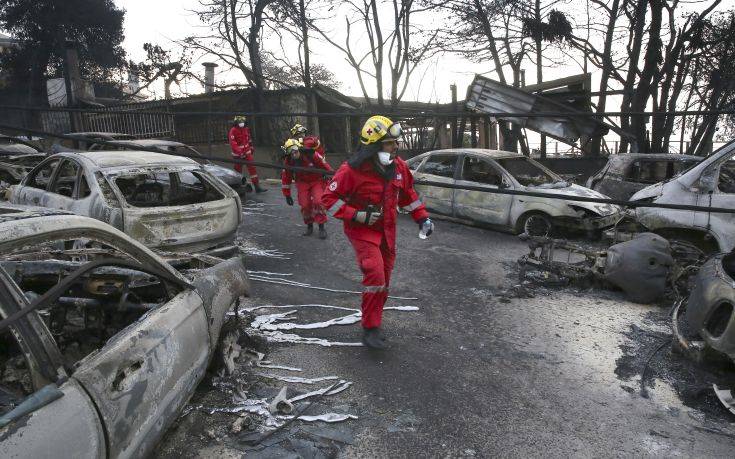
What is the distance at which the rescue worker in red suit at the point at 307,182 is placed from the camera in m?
7.75

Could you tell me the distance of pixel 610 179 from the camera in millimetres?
9016

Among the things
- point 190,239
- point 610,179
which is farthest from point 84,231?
point 610,179

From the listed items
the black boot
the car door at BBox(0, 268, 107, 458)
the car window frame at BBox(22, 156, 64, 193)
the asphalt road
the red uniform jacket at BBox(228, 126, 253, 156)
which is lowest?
the asphalt road

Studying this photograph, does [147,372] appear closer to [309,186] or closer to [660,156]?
[309,186]

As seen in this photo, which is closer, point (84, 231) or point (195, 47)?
point (84, 231)

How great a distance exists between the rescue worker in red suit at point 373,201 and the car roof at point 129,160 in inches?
97.7

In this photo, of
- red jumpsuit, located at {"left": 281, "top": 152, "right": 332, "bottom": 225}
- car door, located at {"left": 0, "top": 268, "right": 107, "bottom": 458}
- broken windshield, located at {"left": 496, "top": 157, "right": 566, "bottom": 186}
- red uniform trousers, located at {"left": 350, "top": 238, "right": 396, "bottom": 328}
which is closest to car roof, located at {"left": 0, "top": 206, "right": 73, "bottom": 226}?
car door, located at {"left": 0, "top": 268, "right": 107, "bottom": 458}

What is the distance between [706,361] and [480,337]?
1.71m

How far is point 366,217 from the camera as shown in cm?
405

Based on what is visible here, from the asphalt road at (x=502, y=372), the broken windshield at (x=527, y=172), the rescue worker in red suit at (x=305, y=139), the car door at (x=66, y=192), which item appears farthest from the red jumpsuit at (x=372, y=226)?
the broken windshield at (x=527, y=172)

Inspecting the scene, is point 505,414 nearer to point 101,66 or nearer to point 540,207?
point 540,207

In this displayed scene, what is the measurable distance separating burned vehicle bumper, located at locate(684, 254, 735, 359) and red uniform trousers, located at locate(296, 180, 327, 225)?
518cm

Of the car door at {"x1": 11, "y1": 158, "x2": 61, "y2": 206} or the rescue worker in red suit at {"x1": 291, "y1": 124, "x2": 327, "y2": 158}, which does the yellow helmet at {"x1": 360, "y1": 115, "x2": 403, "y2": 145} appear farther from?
the car door at {"x1": 11, "y1": 158, "x2": 61, "y2": 206}

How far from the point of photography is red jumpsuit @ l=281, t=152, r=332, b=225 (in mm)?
7738
